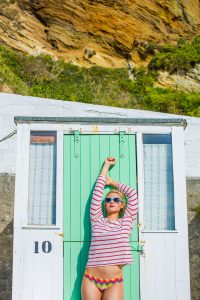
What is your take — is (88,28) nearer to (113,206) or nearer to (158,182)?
(158,182)

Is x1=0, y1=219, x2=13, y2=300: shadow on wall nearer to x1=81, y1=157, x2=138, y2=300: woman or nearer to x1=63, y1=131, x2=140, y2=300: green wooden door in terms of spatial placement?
x1=63, y1=131, x2=140, y2=300: green wooden door

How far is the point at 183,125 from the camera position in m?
5.21

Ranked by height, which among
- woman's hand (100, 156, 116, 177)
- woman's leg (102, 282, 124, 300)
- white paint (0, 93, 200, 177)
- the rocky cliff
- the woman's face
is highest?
the rocky cliff

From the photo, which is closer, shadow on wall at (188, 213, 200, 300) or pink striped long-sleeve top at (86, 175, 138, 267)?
pink striped long-sleeve top at (86, 175, 138, 267)

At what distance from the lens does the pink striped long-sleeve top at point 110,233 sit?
15.2ft

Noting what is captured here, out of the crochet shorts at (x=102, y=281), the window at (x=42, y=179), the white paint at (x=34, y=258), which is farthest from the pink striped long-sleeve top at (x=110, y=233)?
the window at (x=42, y=179)

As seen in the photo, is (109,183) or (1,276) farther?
(1,276)

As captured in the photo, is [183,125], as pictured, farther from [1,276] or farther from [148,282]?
[1,276]

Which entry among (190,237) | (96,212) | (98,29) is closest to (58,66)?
(98,29)

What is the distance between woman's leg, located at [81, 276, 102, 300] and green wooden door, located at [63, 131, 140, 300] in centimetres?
22

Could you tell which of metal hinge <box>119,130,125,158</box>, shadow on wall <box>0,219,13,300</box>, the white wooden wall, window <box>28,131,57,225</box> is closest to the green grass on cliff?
shadow on wall <box>0,219,13,300</box>

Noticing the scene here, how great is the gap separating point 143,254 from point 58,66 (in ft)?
35.7

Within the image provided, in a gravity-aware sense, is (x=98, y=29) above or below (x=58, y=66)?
above

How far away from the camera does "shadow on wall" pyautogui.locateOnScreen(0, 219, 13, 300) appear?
19.7 feet
